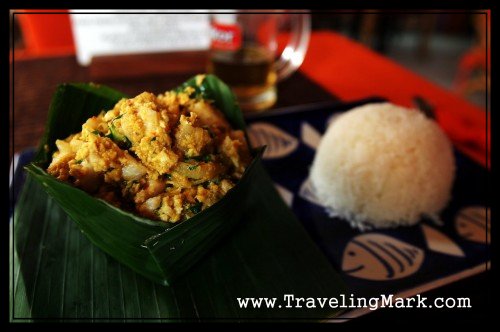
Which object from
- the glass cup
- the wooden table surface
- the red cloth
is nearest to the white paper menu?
the wooden table surface

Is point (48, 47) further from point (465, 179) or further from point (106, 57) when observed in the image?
point (465, 179)

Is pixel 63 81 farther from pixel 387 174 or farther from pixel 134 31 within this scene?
pixel 387 174

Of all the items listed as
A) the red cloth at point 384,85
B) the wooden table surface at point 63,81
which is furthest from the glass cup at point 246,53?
the red cloth at point 384,85

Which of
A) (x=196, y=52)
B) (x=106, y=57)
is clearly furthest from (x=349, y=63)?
(x=106, y=57)

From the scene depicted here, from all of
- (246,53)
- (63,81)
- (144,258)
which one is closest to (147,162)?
(144,258)

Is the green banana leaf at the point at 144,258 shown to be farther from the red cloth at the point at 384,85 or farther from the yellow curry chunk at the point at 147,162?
the red cloth at the point at 384,85
